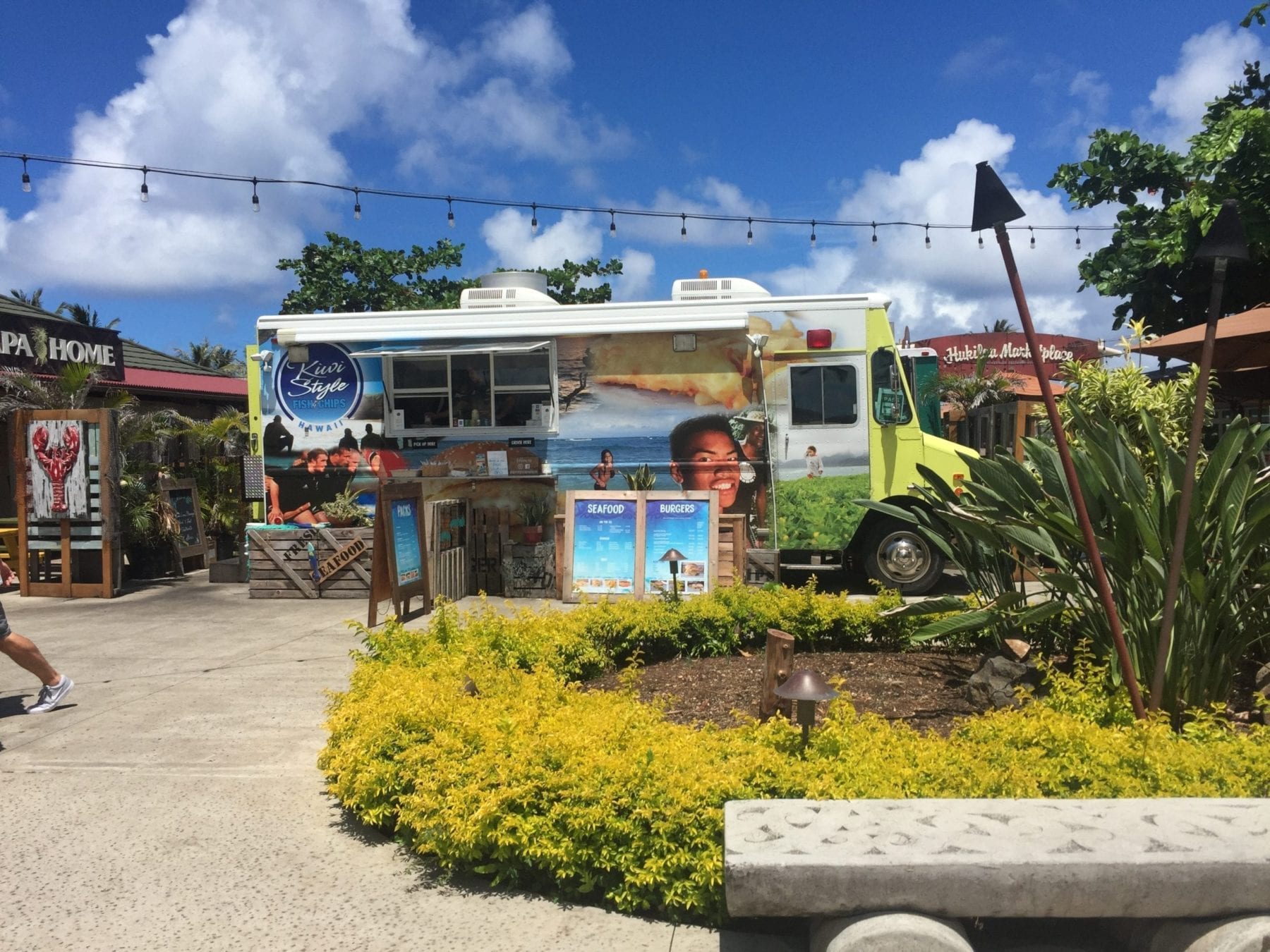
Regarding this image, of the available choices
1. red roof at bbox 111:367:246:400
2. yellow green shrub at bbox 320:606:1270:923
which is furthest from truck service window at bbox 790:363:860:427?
red roof at bbox 111:367:246:400

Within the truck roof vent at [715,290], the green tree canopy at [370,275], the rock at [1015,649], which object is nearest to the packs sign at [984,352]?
the green tree canopy at [370,275]

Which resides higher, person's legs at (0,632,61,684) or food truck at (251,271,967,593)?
food truck at (251,271,967,593)

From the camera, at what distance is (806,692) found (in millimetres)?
3768

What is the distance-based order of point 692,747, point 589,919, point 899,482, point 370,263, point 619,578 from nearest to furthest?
point 589,919, point 692,747, point 619,578, point 899,482, point 370,263

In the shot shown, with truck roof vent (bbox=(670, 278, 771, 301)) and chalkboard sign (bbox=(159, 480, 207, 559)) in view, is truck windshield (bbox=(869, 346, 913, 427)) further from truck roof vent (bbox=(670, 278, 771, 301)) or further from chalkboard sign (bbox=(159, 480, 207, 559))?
chalkboard sign (bbox=(159, 480, 207, 559))

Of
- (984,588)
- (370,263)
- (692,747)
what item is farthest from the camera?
(370,263)

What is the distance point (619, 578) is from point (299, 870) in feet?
18.3

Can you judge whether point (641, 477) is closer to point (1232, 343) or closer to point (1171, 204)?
point (1232, 343)

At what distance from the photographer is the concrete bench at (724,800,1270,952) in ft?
9.23

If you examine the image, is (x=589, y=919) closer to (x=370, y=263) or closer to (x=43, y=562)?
(x=43, y=562)

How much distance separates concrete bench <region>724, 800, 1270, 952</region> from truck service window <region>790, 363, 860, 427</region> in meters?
7.37

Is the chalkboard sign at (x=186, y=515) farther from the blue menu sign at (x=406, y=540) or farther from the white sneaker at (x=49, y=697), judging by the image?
the white sneaker at (x=49, y=697)

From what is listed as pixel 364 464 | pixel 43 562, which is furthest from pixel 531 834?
pixel 43 562

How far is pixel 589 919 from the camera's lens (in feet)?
11.6
